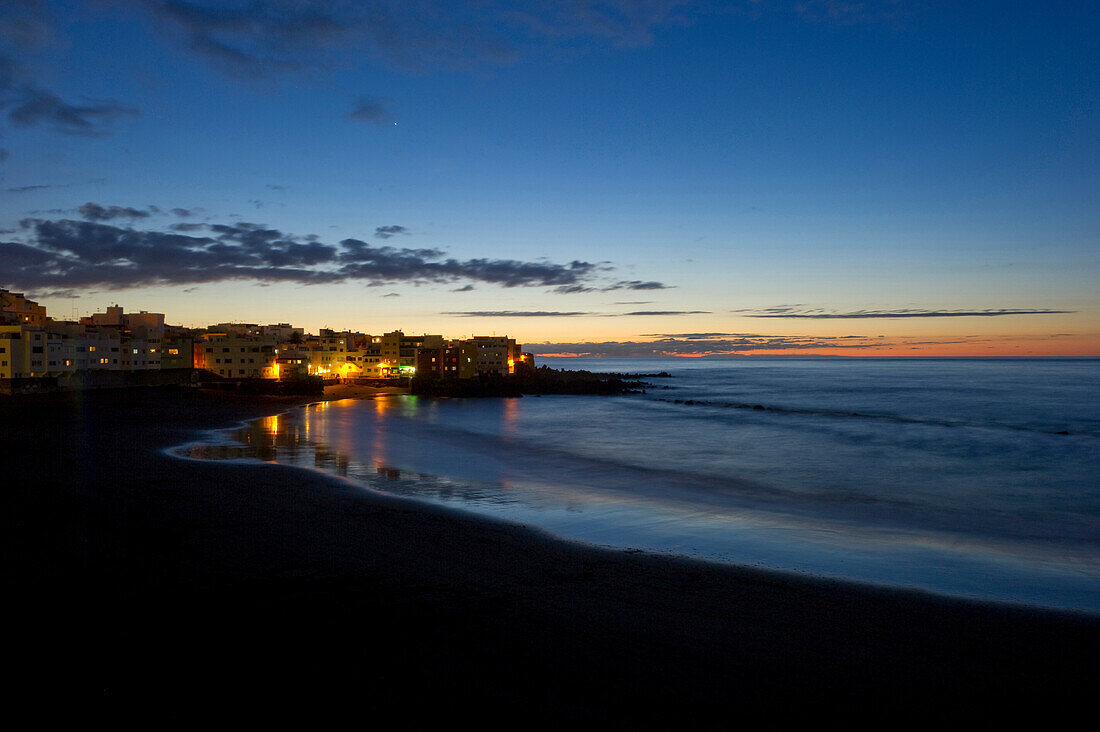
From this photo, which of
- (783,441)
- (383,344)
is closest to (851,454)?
(783,441)

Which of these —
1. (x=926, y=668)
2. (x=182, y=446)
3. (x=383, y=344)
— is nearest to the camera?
(x=926, y=668)

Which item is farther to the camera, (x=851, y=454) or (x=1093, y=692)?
(x=851, y=454)

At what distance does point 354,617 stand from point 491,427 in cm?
2911

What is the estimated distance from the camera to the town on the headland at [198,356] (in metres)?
51.0

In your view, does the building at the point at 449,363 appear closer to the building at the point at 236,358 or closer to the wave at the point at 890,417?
the building at the point at 236,358

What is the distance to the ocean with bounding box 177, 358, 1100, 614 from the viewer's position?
9.82 meters

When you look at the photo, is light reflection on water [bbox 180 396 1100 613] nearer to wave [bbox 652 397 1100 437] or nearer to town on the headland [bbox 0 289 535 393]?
wave [bbox 652 397 1100 437]

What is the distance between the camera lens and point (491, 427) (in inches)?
1391

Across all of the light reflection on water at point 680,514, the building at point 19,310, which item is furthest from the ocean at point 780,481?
the building at point 19,310

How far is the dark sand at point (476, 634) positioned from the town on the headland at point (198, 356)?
157 feet

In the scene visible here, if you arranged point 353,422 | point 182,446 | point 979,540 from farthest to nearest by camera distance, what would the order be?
point 353,422
point 182,446
point 979,540

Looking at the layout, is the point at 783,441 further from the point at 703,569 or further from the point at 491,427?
the point at 703,569

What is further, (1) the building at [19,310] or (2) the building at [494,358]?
(2) the building at [494,358]

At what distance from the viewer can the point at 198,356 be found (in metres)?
73.2
